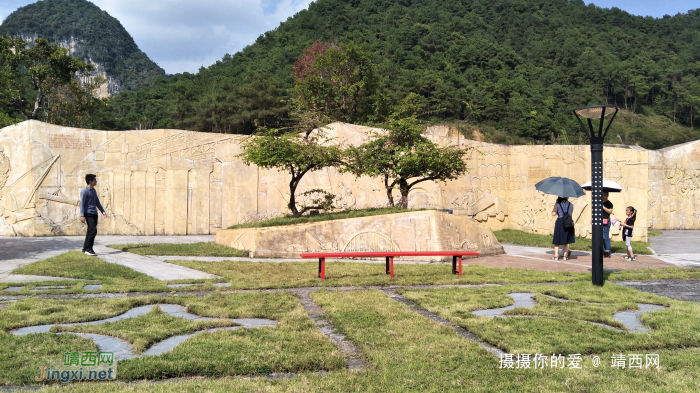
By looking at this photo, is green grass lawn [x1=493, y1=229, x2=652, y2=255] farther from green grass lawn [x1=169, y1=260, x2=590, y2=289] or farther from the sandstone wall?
green grass lawn [x1=169, y1=260, x2=590, y2=289]

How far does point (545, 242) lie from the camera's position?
16.4 metres

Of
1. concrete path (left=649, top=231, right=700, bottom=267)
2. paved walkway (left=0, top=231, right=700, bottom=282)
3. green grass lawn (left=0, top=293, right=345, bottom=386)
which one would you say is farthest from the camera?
concrete path (left=649, top=231, right=700, bottom=267)

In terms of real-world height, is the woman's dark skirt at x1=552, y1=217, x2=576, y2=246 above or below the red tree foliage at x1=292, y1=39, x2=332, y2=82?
below

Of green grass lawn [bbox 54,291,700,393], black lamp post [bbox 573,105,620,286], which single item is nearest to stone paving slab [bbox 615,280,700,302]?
black lamp post [bbox 573,105,620,286]

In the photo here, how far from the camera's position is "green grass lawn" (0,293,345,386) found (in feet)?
12.6

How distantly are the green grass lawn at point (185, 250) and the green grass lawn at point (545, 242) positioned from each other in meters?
9.25

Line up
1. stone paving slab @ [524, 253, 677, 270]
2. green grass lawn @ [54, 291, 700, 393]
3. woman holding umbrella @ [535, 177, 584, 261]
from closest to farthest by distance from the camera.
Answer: green grass lawn @ [54, 291, 700, 393], stone paving slab @ [524, 253, 677, 270], woman holding umbrella @ [535, 177, 584, 261]

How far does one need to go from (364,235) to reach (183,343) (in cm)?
784

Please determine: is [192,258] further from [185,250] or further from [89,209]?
[89,209]

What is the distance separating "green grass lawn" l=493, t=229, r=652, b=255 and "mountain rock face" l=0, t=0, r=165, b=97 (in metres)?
80.0

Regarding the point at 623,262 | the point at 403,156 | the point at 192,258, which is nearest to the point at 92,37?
the point at 403,156

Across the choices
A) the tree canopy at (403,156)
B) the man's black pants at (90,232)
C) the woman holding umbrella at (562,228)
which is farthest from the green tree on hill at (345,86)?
the man's black pants at (90,232)

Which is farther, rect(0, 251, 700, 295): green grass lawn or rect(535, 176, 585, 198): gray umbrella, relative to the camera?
rect(535, 176, 585, 198): gray umbrella

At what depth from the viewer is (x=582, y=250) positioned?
14.5 metres
